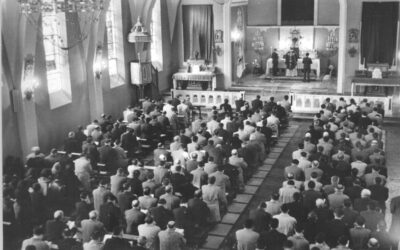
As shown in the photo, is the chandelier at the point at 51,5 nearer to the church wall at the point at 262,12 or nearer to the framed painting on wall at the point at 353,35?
the framed painting on wall at the point at 353,35

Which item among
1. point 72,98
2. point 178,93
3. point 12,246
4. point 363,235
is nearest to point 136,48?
point 178,93

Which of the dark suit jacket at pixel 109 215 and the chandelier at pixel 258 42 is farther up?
the chandelier at pixel 258 42

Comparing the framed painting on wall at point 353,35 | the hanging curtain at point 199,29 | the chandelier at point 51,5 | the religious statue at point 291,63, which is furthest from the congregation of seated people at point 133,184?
the religious statue at point 291,63

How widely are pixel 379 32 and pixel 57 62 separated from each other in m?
15.4

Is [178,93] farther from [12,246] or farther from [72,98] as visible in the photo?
[12,246]

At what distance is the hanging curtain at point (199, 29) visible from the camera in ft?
90.1

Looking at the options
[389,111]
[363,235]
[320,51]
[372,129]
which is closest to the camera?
[363,235]

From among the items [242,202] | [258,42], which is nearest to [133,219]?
[242,202]

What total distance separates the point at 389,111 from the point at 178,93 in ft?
31.4

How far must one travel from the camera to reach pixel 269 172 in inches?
653

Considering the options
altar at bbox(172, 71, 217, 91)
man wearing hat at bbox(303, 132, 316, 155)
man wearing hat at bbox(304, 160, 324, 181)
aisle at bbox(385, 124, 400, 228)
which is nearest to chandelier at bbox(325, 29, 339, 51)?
altar at bbox(172, 71, 217, 91)

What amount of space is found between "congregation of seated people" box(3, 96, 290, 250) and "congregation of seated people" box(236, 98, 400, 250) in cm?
152

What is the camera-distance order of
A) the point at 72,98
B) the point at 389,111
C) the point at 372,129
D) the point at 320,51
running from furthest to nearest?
the point at 320,51 → the point at 389,111 → the point at 72,98 → the point at 372,129

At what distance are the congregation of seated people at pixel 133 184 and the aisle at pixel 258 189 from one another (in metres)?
0.28
